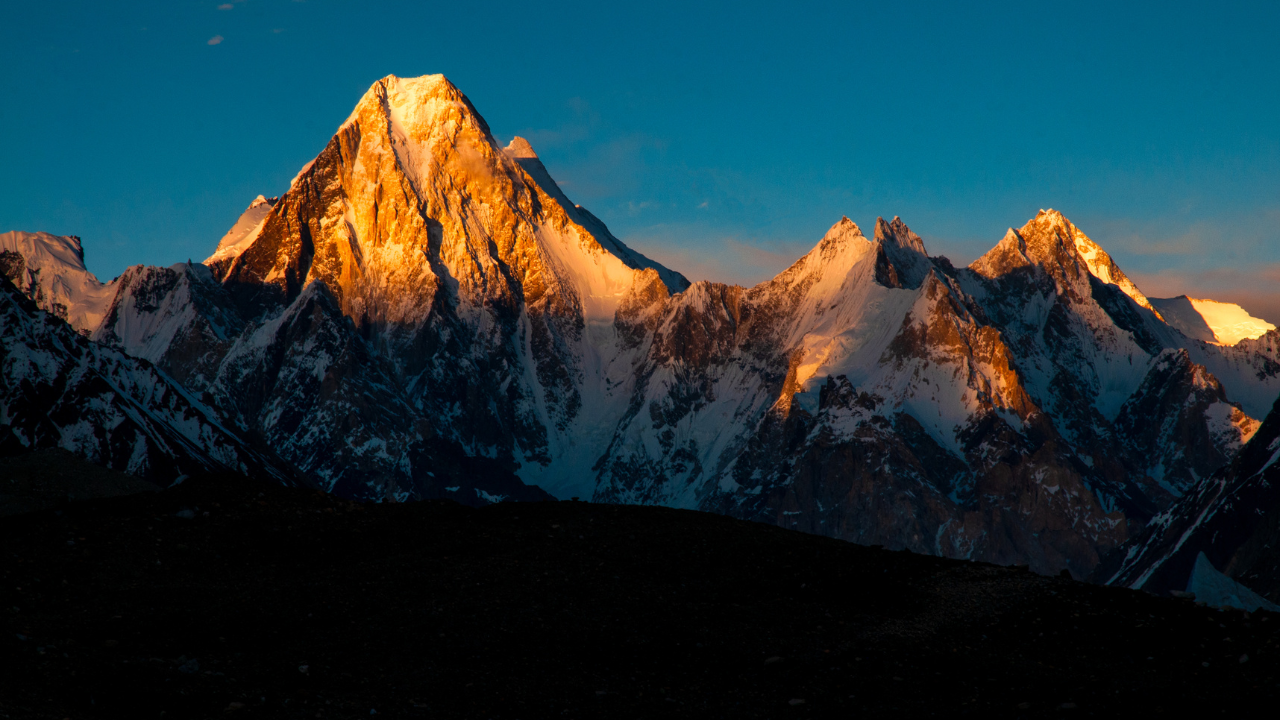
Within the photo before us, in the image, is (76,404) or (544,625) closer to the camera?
(544,625)

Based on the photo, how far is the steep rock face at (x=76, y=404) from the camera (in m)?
152

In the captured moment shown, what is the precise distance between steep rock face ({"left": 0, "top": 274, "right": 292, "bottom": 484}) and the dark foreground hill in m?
120

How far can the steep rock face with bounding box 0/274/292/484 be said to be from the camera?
152 meters

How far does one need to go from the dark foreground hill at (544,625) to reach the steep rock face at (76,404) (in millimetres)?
120254

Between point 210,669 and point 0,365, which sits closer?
point 210,669

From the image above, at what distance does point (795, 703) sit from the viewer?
921 inches

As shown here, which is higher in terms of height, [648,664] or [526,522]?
[526,522]

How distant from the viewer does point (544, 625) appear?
27438 mm

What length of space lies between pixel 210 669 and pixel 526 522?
508 inches

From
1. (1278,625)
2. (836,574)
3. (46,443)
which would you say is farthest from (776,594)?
(46,443)

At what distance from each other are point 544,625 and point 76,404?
6032 inches

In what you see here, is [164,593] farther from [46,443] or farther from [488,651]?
[46,443]

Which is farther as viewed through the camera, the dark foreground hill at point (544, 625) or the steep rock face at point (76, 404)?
the steep rock face at point (76, 404)

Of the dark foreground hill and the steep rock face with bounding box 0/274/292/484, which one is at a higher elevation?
the steep rock face with bounding box 0/274/292/484
